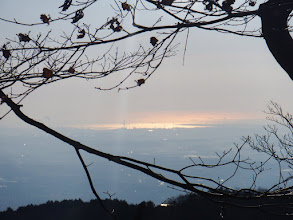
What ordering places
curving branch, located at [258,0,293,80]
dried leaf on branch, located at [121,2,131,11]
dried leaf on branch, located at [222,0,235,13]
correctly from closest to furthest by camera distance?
curving branch, located at [258,0,293,80]
dried leaf on branch, located at [222,0,235,13]
dried leaf on branch, located at [121,2,131,11]

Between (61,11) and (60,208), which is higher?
(61,11)

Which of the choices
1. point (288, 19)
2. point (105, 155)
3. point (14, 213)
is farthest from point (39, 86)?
point (14, 213)

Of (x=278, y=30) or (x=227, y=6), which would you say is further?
(x=227, y=6)

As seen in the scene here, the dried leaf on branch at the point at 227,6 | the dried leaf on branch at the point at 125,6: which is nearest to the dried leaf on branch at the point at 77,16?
the dried leaf on branch at the point at 125,6

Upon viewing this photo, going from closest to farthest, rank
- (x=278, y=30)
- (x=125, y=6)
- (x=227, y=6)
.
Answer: (x=278, y=30) → (x=227, y=6) → (x=125, y=6)

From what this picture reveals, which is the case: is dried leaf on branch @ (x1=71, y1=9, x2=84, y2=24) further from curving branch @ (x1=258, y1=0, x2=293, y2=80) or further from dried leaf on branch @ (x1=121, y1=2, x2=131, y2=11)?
curving branch @ (x1=258, y1=0, x2=293, y2=80)

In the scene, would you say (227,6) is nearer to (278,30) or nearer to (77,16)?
(278,30)

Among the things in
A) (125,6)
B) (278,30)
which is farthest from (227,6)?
(125,6)

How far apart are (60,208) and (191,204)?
8.47 metres

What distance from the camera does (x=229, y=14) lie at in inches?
149

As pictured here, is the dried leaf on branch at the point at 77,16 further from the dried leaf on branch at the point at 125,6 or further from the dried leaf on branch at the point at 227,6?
the dried leaf on branch at the point at 227,6

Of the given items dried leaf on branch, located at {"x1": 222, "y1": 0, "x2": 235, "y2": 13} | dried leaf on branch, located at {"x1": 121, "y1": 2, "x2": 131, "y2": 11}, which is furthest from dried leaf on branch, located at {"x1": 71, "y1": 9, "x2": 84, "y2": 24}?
dried leaf on branch, located at {"x1": 222, "y1": 0, "x2": 235, "y2": 13}

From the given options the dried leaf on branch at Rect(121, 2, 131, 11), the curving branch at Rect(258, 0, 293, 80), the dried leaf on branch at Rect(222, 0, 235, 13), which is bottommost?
the curving branch at Rect(258, 0, 293, 80)

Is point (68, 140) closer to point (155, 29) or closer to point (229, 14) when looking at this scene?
point (155, 29)
